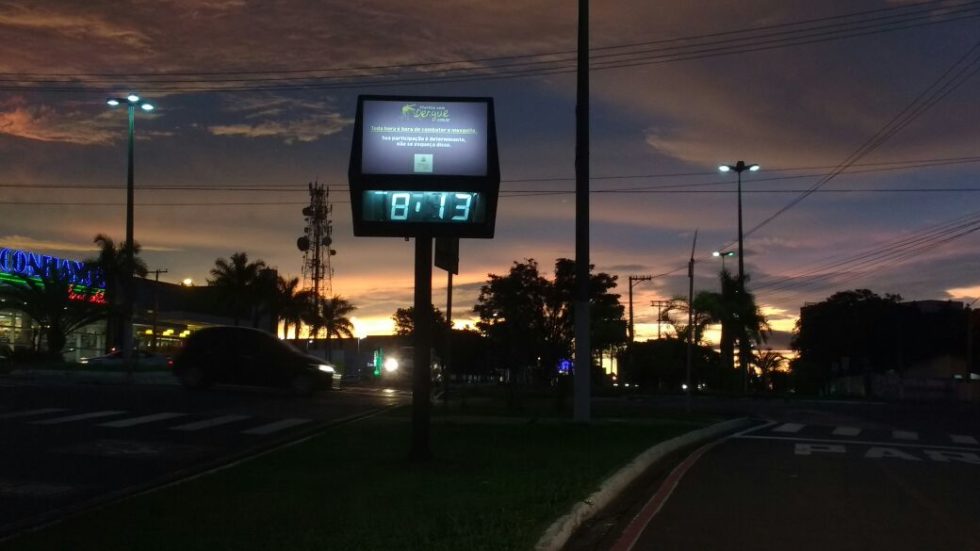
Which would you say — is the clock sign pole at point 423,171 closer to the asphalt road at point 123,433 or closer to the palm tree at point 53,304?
the asphalt road at point 123,433

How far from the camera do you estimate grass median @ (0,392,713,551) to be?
8906 millimetres

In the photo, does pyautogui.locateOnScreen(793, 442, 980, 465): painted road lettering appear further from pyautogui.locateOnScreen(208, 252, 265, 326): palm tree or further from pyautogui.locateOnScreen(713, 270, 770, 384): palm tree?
pyautogui.locateOnScreen(208, 252, 265, 326): palm tree

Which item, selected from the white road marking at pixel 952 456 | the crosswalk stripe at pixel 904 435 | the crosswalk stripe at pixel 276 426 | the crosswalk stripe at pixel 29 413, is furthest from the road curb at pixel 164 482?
the crosswalk stripe at pixel 904 435

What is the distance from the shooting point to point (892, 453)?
19062 millimetres

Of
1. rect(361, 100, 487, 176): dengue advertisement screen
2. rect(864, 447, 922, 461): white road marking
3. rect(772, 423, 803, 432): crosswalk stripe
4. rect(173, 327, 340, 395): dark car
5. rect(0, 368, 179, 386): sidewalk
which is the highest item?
rect(361, 100, 487, 176): dengue advertisement screen

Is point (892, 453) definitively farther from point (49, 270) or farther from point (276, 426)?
point (49, 270)

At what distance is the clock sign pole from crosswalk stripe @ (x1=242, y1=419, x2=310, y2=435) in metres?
5.09

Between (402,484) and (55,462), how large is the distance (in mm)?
5145

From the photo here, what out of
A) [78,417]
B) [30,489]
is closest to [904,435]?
[78,417]

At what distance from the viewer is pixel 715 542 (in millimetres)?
9625

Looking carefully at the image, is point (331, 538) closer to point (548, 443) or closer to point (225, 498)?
point (225, 498)

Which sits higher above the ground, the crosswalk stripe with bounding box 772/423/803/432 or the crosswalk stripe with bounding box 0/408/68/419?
the crosswalk stripe with bounding box 0/408/68/419

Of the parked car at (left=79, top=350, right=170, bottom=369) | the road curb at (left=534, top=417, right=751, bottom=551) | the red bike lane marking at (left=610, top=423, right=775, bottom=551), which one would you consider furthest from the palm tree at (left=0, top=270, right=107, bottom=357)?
the red bike lane marking at (left=610, top=423, right=775, bottom=551)

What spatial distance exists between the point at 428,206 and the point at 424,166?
57 cm
